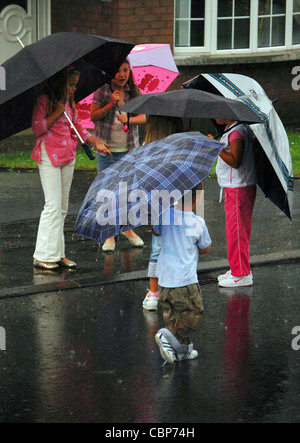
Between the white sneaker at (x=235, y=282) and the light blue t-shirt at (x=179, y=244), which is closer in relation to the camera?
the light blue t-shirt at (x=179, y=244)

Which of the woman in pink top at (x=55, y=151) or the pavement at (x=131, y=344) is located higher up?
the woman in pink top at (x=55, y=151)

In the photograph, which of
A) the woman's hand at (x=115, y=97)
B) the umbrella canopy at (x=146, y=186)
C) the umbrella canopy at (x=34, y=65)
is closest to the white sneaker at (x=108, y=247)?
the woman's hand at (x=115, y=97)

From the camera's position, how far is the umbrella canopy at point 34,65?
7.23 m

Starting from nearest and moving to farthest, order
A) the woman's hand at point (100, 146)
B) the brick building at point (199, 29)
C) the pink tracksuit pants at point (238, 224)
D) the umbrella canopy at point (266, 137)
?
the umbrella canopy at point (266, 137) < the pink tracksuit pants at point (238, 224) < the woman's hand at point (100, 146) < the brick building at point (199, 29)

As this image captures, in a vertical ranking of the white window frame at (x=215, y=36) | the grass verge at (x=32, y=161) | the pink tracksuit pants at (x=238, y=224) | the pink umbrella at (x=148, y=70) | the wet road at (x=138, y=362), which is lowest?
the wet road at (x=138, y=362)

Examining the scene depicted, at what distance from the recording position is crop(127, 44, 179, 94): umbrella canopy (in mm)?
9023

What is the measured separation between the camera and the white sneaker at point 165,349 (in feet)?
18.7

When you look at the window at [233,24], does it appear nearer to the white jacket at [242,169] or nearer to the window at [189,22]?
the window at [189,22]

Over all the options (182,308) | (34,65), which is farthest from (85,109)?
(182,308)

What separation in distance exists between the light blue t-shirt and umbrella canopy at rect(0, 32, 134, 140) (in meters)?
2.13

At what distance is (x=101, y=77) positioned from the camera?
8.23 m

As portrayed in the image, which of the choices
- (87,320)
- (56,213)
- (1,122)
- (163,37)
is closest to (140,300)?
(87,320)

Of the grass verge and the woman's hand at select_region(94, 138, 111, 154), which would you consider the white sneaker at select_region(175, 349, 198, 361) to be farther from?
the grass verge

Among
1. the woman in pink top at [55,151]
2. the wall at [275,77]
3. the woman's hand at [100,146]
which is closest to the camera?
the woman in pink top at [55,151]
